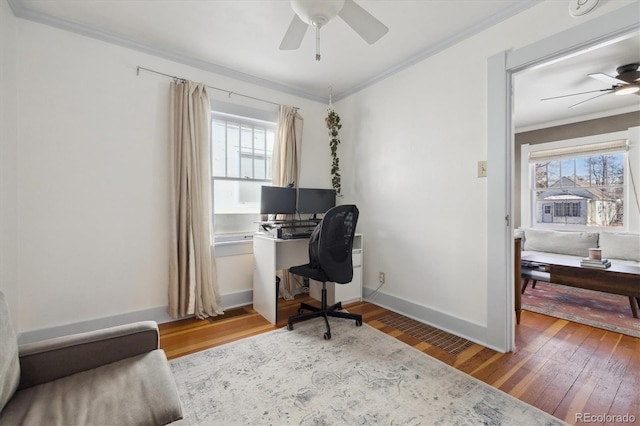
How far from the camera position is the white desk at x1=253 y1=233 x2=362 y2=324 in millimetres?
2635

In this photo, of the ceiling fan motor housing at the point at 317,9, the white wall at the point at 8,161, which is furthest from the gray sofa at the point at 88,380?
the ceiling fan motor housing at the point at 317,9

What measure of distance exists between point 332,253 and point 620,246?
13.1 feet

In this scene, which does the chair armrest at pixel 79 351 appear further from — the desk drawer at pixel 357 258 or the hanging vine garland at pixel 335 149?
the hanging vine garland at pixel 335 149

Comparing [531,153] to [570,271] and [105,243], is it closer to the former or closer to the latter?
[570,271]

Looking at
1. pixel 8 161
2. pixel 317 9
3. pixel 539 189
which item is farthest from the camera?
pixel 539 189

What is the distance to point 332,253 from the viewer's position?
241cm

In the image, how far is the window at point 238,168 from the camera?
3033 mm

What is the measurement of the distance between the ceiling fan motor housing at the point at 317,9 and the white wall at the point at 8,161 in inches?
76.6

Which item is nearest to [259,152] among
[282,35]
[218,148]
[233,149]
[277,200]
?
[233,149]

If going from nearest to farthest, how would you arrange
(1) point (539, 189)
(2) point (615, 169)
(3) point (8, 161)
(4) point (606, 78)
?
(3) point (8, 161), (4) point (606, 78), (2) point (615, 169), (1) point (539, 189)

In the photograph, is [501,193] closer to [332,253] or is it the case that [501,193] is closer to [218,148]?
[332,253]

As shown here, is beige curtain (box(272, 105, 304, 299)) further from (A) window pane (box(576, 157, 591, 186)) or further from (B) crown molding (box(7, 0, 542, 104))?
(A) window pane (box(576, 157, 591, 186))

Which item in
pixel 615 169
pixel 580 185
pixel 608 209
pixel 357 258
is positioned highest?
pixel 615 169

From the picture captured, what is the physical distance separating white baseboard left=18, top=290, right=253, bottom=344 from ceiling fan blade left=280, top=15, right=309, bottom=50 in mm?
2443
